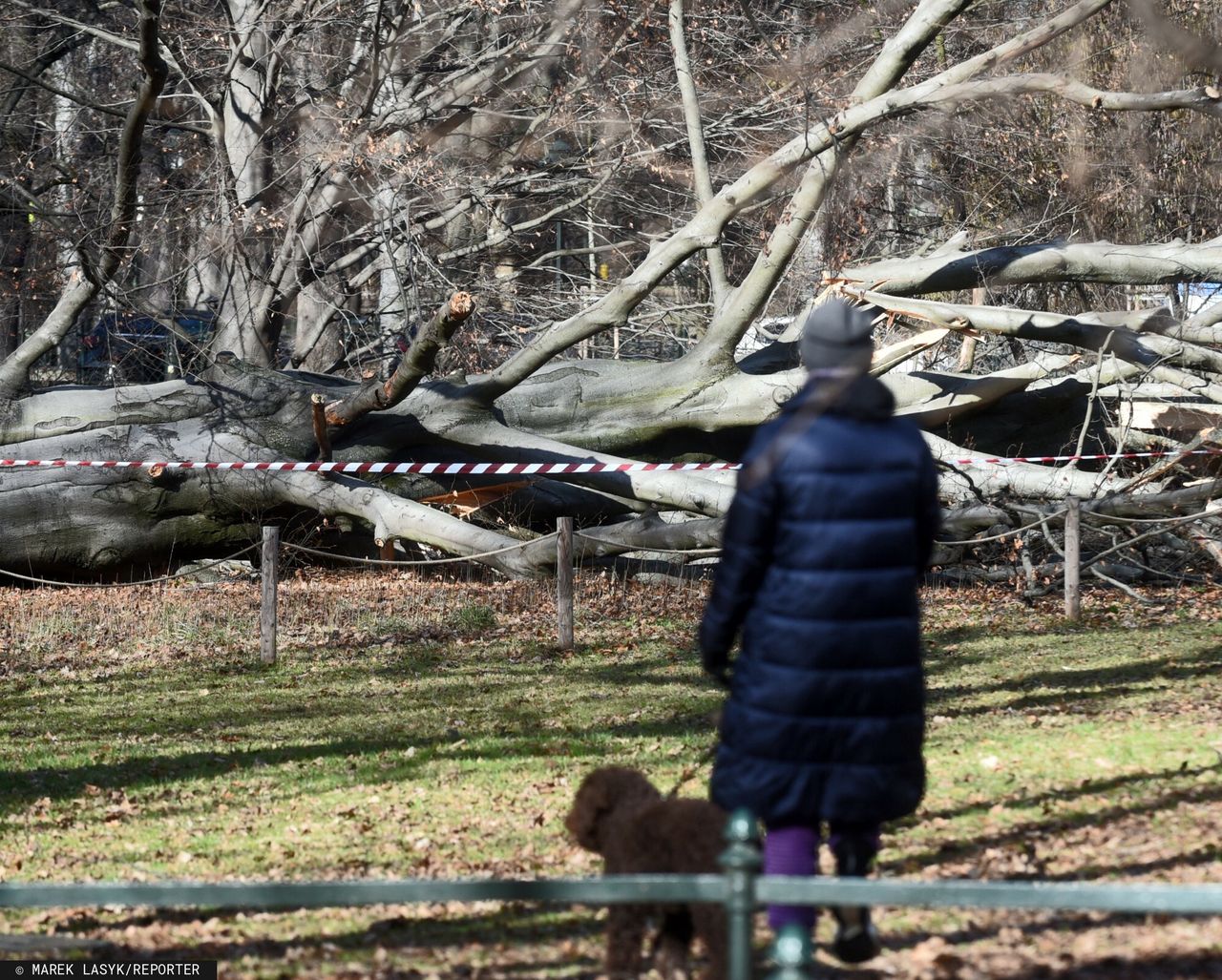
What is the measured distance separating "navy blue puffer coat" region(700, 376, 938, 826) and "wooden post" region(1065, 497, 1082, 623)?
9.26 m

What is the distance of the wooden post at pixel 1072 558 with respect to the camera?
12.4 meters

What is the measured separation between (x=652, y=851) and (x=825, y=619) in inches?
34.5

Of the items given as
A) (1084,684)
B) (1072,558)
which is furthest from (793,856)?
(1072,558)

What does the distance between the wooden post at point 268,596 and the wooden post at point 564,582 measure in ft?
7.76

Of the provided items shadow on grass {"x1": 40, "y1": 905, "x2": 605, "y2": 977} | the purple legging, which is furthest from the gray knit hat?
shadow on grass {"x1": 40, "y1": 905, "x2": 605, "y2": 977}

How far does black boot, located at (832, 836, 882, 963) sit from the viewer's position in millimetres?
3945

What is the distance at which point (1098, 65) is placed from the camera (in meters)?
21.5

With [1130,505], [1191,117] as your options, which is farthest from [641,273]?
[1191,117]

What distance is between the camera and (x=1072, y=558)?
12.5 meters

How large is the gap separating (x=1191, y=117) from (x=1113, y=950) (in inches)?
814

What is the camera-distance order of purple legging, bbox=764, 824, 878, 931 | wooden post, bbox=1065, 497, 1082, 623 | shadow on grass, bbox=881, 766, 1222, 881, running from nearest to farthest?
purple legging, bbox=764, 824, 878, 931 → shadow on grass, bbox=881, 766, 1222, 881 → wooden post, bbox=1065, 497, 1082, 623

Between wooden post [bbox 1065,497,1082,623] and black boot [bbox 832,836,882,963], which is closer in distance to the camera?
black boot [bbox 832,836,882,963]

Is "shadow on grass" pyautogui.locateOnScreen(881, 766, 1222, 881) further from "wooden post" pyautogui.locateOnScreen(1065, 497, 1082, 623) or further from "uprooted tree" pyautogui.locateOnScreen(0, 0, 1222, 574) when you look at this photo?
"uprooted tree" pyautogui.locateOnScreen(0, 0, 1222, 574)

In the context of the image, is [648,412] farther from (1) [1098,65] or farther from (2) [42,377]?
(2) [42,377]
